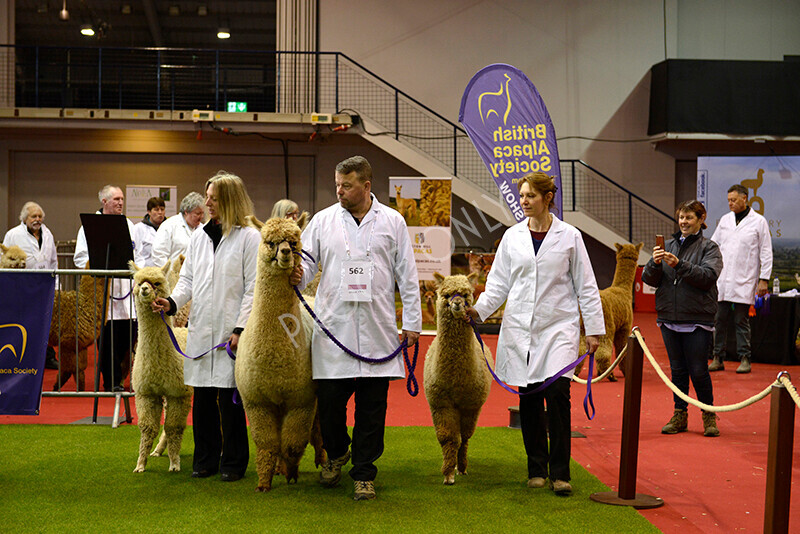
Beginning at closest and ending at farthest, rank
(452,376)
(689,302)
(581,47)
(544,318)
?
(544,318)
(452,376)
(689,302)
(581,47)

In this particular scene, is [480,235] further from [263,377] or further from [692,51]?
[263,377]

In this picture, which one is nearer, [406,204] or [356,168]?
[356,168]

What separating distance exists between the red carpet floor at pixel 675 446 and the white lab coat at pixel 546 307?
0.87 meters

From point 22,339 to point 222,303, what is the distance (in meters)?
2.00

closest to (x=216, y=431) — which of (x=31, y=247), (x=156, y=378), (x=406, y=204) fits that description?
(x=156, y=378)

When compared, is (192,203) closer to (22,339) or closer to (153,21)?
(22,339)

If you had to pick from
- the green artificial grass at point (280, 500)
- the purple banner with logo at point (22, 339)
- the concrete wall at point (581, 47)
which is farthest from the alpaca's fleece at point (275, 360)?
the concrete wall at point (581, 47)

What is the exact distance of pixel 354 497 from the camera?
4.42m

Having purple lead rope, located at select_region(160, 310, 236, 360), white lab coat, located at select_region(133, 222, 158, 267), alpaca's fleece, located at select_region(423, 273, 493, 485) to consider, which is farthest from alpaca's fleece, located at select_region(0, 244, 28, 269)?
alpaca's fleece, located at select_region(423, 273, 493, 485)

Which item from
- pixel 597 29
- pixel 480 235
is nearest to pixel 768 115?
pixel 597 29

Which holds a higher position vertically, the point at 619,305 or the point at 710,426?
the point at 619,305

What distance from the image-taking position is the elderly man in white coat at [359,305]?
4.42 metres

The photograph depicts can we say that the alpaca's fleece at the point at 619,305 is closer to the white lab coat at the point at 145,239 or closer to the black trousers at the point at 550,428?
the black trousers at the point at 550,428

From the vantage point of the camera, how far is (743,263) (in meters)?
9.09
